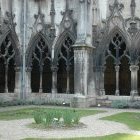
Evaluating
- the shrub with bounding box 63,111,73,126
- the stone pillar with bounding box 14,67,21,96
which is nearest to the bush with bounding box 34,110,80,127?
the shrub with bounding box 63,111,73,126

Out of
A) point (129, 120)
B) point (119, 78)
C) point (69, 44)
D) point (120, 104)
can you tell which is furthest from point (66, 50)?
point (129, 120)

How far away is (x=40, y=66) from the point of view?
917 inches

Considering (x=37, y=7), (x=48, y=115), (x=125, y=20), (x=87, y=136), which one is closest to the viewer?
(x=87, y=136)

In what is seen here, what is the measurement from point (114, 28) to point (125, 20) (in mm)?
758

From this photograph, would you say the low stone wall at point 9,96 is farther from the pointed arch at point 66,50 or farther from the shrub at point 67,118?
the shrub at point 67,118

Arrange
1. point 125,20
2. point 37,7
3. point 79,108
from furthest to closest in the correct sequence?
point 37,7, point 125,20, point 79,108

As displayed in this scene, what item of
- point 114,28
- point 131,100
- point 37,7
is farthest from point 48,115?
point 37,7

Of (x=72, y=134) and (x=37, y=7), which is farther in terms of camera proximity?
(x=37, y=7)

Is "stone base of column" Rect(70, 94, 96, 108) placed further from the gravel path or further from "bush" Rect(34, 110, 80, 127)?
"bush" Rect(34, 110, 80, 127)

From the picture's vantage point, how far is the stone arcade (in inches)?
822

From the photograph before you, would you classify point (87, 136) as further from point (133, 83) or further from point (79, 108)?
point (133, 83)

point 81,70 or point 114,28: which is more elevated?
point 114,28

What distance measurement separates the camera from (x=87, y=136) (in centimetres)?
1073

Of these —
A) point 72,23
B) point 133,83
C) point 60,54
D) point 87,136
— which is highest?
point 72,23
